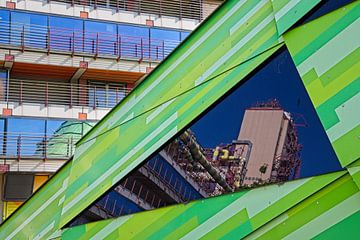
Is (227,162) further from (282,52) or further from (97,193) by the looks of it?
(97,193)

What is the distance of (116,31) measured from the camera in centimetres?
2417

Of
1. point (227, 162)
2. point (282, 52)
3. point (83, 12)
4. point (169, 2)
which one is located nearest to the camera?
point (282, 52)

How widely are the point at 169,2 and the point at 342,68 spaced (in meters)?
22.8

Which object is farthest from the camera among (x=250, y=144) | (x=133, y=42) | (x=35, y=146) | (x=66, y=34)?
(x=133, y=42)

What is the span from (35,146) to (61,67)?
3636mm

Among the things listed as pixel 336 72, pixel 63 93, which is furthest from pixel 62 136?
pixel 336 72

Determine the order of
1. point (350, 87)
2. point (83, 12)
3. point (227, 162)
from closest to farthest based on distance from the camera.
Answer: point (350, 87), point (227, 162), point (83, 12)

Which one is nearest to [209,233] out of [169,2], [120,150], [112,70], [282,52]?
[282,52]

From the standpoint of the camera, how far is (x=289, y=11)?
4352 millimetres

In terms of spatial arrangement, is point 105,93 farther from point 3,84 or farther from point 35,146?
A: point 3,84

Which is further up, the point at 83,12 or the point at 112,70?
the point at 83,12

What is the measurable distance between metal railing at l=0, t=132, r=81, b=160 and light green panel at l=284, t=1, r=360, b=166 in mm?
18618

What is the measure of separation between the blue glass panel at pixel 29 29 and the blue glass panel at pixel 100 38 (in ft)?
5.79

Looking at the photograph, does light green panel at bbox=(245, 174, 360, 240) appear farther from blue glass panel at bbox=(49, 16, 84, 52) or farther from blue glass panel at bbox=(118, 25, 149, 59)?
blue glass panel at bbox=(118, 25, 149, 59)
